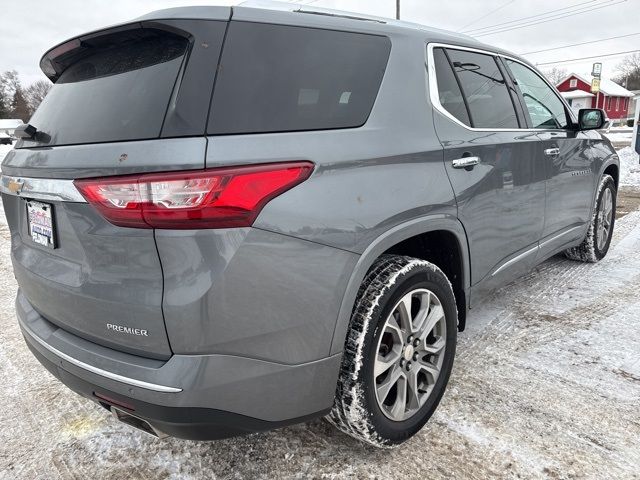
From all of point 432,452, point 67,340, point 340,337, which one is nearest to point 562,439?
point 432,452

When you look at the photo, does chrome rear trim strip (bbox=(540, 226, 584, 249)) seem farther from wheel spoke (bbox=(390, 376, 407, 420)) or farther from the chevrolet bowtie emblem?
the chevrolet bowtie emblem

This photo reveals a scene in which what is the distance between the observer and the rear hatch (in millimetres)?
1564

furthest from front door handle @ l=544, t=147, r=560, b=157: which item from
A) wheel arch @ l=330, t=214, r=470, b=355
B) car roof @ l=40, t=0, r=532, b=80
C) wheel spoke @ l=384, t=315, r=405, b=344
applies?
wheel spoke @ l=384, t=315, r=405, b=344

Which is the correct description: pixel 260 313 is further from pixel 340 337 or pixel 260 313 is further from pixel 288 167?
pixel 288 167

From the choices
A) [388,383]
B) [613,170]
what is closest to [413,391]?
[388,383]

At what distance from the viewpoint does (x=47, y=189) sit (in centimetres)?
183

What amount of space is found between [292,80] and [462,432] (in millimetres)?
1738

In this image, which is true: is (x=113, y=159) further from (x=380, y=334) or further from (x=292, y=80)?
(x=380, y=334)

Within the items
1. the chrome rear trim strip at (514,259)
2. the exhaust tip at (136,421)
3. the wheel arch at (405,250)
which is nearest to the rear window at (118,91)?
the wheel arch at (405,250)

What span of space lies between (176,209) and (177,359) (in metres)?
0.48

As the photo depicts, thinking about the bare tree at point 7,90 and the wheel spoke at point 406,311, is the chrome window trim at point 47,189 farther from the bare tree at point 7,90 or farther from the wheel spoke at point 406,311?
the bare tree at point 7,90

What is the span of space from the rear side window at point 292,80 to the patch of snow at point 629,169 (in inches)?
386

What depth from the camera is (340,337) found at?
1835mm

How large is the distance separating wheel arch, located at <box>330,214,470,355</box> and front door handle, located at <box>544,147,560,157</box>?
1.21 m
